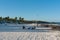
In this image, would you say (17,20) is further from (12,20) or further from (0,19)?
(0,19)

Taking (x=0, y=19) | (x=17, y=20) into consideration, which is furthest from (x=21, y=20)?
(x=0, y=19)

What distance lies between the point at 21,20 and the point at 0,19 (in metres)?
7.26

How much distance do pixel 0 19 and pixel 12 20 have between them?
530 centimetres

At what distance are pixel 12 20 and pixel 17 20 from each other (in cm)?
145

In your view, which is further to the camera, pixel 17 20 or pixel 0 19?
pixel 17 20

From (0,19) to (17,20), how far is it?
19.7 feet

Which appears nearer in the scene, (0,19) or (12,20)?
(0,19)

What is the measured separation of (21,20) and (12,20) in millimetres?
2603

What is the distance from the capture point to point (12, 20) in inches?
1781

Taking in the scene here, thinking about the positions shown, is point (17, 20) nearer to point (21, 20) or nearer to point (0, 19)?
point (21, 20)

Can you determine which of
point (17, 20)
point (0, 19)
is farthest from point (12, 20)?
point (0, 19)

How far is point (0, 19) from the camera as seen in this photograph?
40625mm

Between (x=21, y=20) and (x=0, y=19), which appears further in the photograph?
(x=21, y=20)
